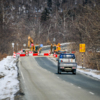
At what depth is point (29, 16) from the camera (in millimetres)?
126250

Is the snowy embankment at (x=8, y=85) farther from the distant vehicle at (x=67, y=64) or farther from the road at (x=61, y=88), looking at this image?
the distant vehicle at (x=67, y=64)

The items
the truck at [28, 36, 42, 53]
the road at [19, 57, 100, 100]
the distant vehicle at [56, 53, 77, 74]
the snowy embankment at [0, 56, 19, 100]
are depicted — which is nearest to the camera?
the road at [19, 57, 100, 100]

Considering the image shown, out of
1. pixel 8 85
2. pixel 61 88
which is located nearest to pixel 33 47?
pixel 8 85

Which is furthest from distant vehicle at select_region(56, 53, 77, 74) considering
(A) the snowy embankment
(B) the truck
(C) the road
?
(B) the truck

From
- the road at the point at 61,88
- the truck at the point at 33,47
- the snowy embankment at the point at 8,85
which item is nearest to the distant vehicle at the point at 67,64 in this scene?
the road at the point at 61,88

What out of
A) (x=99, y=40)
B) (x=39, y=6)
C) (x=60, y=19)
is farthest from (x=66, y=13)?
(x=99, y=40)

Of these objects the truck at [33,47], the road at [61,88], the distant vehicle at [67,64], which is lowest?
the road at [61,88]

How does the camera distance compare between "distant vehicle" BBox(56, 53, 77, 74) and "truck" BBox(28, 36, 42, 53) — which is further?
"truck" BBox(28, 36, 42, 53)

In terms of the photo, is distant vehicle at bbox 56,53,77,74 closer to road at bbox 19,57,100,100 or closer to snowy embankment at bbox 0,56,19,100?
road at bbox 19,57,100,100

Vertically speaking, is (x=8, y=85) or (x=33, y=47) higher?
(x=33, y=47)

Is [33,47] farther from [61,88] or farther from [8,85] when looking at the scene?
[61,88]

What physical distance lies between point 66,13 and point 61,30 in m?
6.64

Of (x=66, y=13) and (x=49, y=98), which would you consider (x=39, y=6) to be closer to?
(x=66, y=13)

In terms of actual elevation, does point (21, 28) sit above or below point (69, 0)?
below
